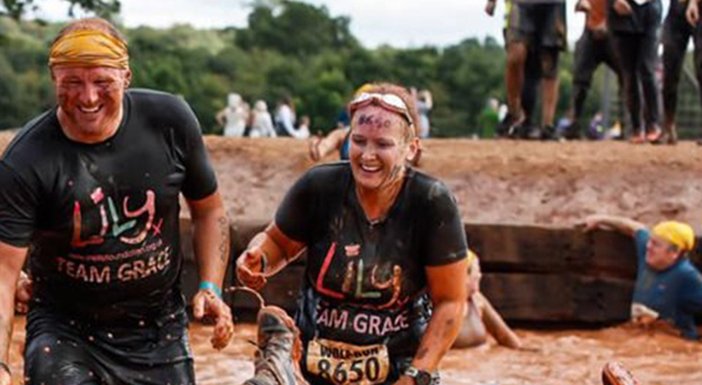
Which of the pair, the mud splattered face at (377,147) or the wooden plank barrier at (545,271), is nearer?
the mud splattered face at (377,147)

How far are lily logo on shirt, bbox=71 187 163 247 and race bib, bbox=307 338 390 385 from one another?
2.15 ft

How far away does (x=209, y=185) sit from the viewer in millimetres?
5324

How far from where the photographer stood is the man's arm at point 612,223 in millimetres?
11086

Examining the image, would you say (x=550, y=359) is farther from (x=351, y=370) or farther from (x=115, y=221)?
(x=115, y=221)

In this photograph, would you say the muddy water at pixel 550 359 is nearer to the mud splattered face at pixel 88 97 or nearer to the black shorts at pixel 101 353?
the black shorts at pixel 101 353

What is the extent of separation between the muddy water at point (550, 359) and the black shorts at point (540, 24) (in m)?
3.37

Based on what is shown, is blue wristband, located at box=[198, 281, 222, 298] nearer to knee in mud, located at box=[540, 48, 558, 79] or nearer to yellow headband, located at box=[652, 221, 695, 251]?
yellow headband, located at box=[652, 221, 695, 251]

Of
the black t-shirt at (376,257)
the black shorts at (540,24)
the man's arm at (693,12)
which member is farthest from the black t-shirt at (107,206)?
the black shorts at (540,24)

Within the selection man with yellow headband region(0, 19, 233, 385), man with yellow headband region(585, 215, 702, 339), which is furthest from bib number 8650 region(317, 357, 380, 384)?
man with yellow headband region(585, 215, 702, 339)

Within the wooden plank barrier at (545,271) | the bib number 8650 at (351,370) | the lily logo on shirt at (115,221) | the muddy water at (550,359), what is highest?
the lily logo on shirt at (115,221)

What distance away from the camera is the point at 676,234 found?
1072 centimetres

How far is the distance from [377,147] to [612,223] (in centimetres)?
632

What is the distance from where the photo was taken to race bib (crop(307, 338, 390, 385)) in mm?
5137

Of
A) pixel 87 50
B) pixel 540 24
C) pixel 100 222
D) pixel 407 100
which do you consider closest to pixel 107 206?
pixel 100 222
